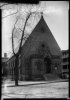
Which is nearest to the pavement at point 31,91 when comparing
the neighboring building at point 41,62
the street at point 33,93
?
the street at point 33,93

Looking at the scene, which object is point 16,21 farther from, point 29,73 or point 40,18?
point 29,73

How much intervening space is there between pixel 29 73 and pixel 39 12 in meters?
9.86

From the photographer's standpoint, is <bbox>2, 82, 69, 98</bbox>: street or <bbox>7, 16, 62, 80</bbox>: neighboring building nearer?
<bbox>2, 82, 69, 98</bbox>: street

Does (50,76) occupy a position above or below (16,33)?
below

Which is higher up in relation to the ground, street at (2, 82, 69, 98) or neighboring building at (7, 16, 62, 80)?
neighboring building at (7, 16, 62, 80)

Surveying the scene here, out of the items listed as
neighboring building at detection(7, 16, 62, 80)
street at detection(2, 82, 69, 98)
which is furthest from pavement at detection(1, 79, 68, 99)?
neighboring building at detection(7, 16, 62, 80)

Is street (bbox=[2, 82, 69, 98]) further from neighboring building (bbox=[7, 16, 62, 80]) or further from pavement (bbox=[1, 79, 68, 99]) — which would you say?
neighboring building (bbox=[7, 16, 62, 80])

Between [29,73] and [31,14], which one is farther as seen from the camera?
[29,73]

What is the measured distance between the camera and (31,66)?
16.4 metres

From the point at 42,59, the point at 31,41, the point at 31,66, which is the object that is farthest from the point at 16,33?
the point at 42,59

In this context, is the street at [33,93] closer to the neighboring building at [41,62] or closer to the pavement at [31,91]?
the pavement at [31,91]

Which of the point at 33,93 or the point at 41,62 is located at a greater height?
the point at 41,62

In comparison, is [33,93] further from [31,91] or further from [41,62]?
[41,62]

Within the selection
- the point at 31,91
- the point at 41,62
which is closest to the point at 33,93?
the point at 31,91
